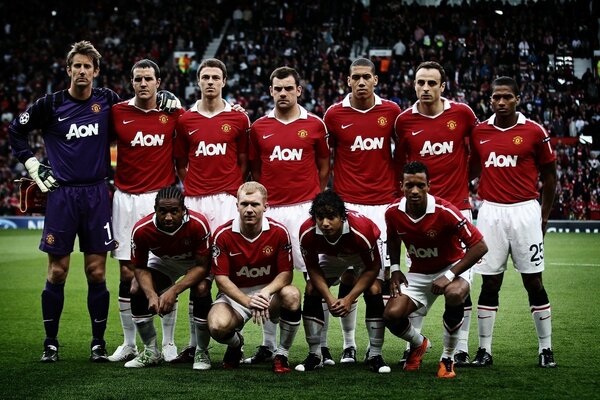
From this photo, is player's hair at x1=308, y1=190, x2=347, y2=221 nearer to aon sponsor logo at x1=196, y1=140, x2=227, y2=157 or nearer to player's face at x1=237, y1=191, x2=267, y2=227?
player's face at x1=237, y1=191, x2=267, y2=227

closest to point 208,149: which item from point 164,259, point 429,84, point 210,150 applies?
point 210,150

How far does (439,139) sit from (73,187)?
9.61 ft

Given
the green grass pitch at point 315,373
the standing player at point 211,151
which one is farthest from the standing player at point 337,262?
the standing player at point 211,151

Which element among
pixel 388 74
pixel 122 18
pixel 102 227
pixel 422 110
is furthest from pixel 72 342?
→ pixel 122 18

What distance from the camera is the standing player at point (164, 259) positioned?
643cm

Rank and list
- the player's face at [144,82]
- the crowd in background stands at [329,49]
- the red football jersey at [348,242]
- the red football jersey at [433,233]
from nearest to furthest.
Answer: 1. the red football jersey at [433,233]
2. the red football jersey at [348,242]
3. the player's face at [144,82]
4. the crowd in background stands at [329,49]

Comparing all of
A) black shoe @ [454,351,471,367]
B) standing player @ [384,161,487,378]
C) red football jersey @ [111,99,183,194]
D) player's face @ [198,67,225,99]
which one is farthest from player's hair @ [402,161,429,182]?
red football jersey @ [111,99,183,194]

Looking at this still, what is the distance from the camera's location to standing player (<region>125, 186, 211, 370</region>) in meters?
6.43

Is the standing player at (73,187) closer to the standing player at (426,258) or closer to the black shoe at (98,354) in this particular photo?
the black shoe at (98,354)

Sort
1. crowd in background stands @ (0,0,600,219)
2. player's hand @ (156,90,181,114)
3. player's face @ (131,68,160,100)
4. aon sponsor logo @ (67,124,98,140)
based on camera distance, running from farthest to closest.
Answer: crowd in background stands @ (0,0,600,219) < player's hand @ (156,90,181,114) < player's face @ (131,68,160,100) < aon sponsor logo @ (67,124,98,140)

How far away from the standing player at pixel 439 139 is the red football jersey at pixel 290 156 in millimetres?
762

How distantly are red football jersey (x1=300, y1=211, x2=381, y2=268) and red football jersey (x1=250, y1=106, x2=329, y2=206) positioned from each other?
0.66 m

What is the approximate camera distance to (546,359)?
6.62 m

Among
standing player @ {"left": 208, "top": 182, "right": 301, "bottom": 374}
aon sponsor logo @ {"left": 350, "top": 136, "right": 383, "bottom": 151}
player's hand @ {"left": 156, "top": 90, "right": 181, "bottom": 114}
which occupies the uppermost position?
player's hand @ {"left": 156, "top": 90, "right": 181, "bottom": 114}
